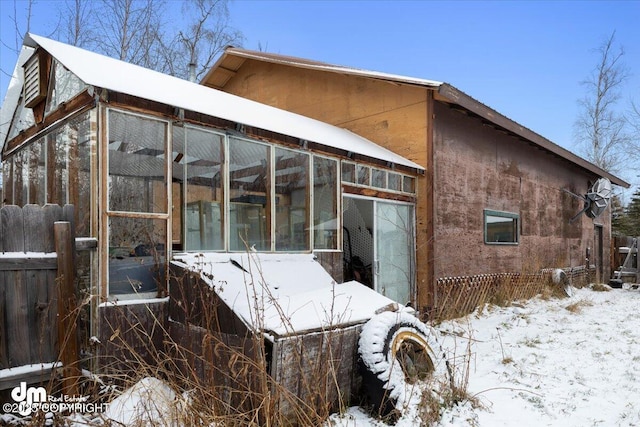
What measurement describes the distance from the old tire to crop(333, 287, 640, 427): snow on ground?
0.16 meters

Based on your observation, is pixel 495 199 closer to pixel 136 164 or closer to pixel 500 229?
pixel 500 229

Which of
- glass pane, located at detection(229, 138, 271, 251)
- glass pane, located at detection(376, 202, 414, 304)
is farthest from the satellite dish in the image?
glass pane, located at detection(229, 138, 271, 251)

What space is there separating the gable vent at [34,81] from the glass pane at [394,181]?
5.28 metres

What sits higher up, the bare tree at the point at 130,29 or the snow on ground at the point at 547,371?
the bare tree at the point at 130,29

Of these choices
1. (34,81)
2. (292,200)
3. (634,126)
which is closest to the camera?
(34,81)

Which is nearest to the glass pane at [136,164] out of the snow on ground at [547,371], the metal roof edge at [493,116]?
the snow on ground at [547,371]

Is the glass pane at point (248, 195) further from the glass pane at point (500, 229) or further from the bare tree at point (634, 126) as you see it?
the bare tree at point (634, 126)

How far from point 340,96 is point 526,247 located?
6.00 metres

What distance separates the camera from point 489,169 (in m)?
9.99

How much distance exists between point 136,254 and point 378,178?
14.7 feet

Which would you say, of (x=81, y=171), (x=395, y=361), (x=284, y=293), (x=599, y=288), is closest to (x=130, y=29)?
(x=81, y=171)

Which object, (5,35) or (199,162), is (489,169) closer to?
(199,162)

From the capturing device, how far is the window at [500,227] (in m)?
9.84

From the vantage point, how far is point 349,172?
23.4 feet
